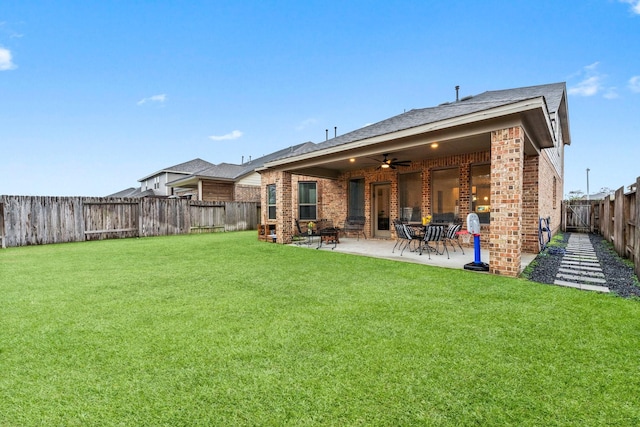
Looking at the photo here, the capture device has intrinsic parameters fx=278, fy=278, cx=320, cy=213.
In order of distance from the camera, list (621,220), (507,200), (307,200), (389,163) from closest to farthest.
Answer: (507,200)
(621,220)
(389,163)
(307,200)

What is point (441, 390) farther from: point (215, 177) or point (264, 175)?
point (215, 177)

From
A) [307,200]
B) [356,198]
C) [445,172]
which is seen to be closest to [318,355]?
[445,172]

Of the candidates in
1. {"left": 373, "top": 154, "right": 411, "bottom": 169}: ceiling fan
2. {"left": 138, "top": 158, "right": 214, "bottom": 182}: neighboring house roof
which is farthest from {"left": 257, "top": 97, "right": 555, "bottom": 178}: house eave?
{"left": 138, "top": 158, "right": 214, "bottom": 182}: neighboring house roof

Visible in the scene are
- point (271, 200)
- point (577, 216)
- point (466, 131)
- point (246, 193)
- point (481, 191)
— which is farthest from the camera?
point (246, 193)

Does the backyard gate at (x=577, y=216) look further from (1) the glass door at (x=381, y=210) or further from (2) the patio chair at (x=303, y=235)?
(2) the patio chair at (x=303, y=235)

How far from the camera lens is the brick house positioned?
4719mm

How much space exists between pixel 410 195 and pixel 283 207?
14.3ft

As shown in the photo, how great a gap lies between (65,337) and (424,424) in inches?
122

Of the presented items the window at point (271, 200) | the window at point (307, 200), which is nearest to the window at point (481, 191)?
the window at point (307, 200)

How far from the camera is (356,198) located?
11148 mm

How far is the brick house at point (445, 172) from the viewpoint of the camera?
4719 mm

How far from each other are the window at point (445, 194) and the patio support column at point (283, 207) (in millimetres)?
4731

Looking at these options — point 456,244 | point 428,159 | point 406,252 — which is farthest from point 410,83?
point 406,252

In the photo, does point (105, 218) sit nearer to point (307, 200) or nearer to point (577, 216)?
Answer: point (307, 200)
